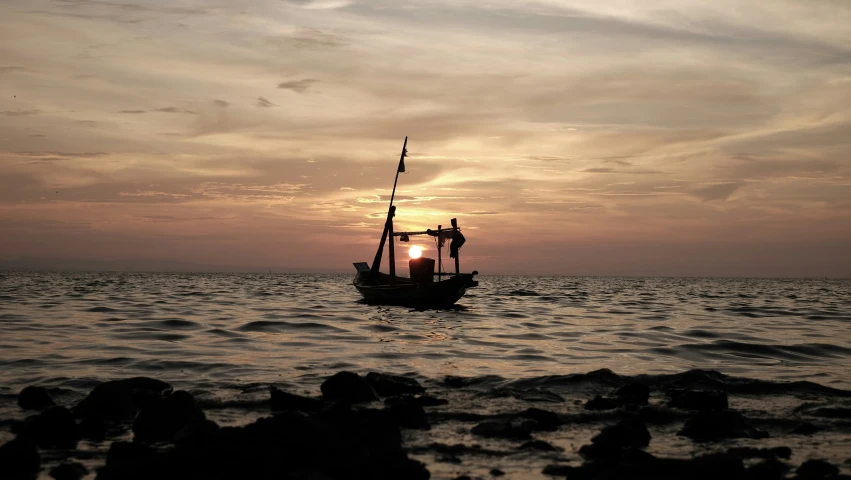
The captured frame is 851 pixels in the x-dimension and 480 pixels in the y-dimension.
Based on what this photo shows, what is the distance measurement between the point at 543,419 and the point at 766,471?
418 cm

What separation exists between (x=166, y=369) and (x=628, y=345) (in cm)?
1604

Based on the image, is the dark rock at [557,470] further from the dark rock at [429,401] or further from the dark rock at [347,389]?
the dark rock at [347,389]

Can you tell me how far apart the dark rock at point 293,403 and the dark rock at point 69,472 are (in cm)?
443

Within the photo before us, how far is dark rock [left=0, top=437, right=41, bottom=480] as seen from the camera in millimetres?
8906

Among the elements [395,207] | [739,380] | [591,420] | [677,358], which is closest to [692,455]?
[591,420]

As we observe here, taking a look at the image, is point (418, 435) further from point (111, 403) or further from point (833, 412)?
point (833, 412)

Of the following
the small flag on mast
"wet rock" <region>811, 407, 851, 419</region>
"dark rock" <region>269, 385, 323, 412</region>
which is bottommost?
"wet rock" <region>811, 407, 851, 419</region>

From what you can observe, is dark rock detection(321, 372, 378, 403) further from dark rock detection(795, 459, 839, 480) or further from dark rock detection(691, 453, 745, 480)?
dark rock detection(795, 459, 839, 480)

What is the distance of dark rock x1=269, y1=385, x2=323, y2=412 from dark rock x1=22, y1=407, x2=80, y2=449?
3525 mm

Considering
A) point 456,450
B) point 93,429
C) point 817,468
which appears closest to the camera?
point 817,468

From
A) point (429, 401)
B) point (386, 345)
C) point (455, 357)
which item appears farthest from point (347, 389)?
point (386, 345)

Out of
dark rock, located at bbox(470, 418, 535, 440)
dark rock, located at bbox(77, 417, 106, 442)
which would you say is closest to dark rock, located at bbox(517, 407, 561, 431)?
dark rock, located at bbox(470, 418, 535, 440)

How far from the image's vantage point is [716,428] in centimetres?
1173

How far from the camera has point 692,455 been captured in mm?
10492
